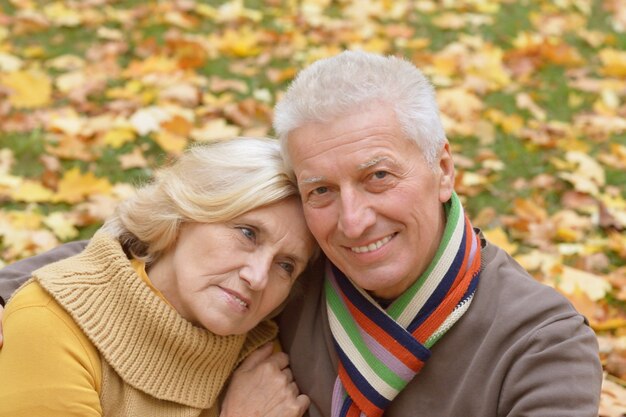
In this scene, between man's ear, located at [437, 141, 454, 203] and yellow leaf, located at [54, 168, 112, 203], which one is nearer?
man's ear, located at [437, 141, 454, 203]

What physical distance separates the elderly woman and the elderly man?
202 mm

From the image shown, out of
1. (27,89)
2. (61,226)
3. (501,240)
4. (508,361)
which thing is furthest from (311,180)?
(27,89)

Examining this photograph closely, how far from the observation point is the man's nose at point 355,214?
2.47m

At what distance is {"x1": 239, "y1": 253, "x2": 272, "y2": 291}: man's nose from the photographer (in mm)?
2674

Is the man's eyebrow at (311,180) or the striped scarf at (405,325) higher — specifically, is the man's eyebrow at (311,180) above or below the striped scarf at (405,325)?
above

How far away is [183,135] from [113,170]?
538mm

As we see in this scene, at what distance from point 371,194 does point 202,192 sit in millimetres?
628

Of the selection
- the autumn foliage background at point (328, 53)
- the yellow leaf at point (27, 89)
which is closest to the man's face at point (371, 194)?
the autumn foliage background at point (328, 53)

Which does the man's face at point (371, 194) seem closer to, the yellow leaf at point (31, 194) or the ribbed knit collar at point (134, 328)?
the ribbed knit collar at point (134, 328)

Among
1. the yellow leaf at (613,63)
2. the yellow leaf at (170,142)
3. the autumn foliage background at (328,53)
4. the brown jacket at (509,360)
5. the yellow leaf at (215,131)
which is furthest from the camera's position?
the yellow leaf at (613,63)

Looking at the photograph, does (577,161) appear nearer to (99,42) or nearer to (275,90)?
(275,90)

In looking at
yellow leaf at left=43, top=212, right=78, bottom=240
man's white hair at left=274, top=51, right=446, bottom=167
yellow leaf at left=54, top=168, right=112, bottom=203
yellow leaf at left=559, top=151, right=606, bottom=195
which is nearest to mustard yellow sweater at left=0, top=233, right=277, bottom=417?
man's white hair at left=274, top=51, right=446, bottom=167

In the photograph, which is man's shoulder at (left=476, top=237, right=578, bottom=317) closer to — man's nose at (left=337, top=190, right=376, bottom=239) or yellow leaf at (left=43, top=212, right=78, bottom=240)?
man's nose at (left=337, top=190, right=376, bottom=239)

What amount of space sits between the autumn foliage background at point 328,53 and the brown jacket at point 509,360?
38.2 inches
